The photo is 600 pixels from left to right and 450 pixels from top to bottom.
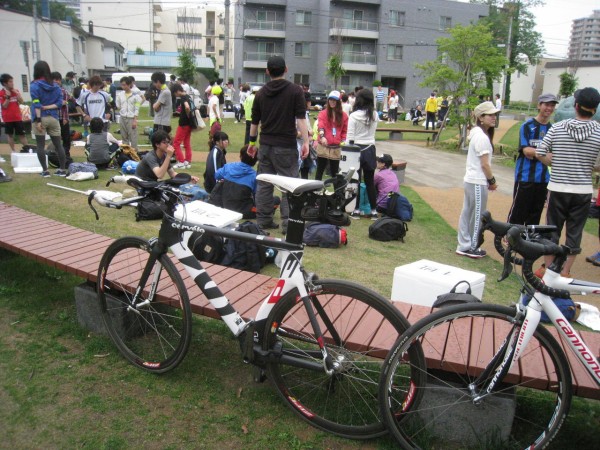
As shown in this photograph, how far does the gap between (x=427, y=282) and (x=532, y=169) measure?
274 centimetres

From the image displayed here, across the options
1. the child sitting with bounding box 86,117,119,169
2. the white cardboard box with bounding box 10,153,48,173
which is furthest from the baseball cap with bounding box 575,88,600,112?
the white cardboard box with bounding box 10,153,48,173

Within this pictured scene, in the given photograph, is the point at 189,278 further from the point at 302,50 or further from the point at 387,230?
the point at 302,50

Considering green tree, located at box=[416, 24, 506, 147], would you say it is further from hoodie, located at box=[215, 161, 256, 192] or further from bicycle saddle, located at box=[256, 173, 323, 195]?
bicycle saddle, located at box=[256, 173, 323, 195]

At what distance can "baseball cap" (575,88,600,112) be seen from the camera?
464 cm

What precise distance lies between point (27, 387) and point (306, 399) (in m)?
1.72

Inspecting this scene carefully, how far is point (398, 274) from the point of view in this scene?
4.09 meters

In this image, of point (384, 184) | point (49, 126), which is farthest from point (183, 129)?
point (384, 184)

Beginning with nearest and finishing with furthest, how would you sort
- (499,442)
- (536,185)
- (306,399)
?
(499,442), (306,399), (536,185)

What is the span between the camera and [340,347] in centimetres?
267

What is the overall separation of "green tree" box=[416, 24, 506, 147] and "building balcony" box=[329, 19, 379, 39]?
28027 millimetres

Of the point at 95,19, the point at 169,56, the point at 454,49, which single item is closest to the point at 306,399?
the point at 454,49

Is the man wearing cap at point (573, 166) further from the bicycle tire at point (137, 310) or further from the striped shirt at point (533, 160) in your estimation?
the bicycle tire at point (137, 310)

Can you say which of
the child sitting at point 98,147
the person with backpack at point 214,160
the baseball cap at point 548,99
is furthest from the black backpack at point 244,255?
the child sitting at point 98,147

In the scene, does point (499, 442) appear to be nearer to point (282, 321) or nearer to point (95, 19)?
point (282, 321)
